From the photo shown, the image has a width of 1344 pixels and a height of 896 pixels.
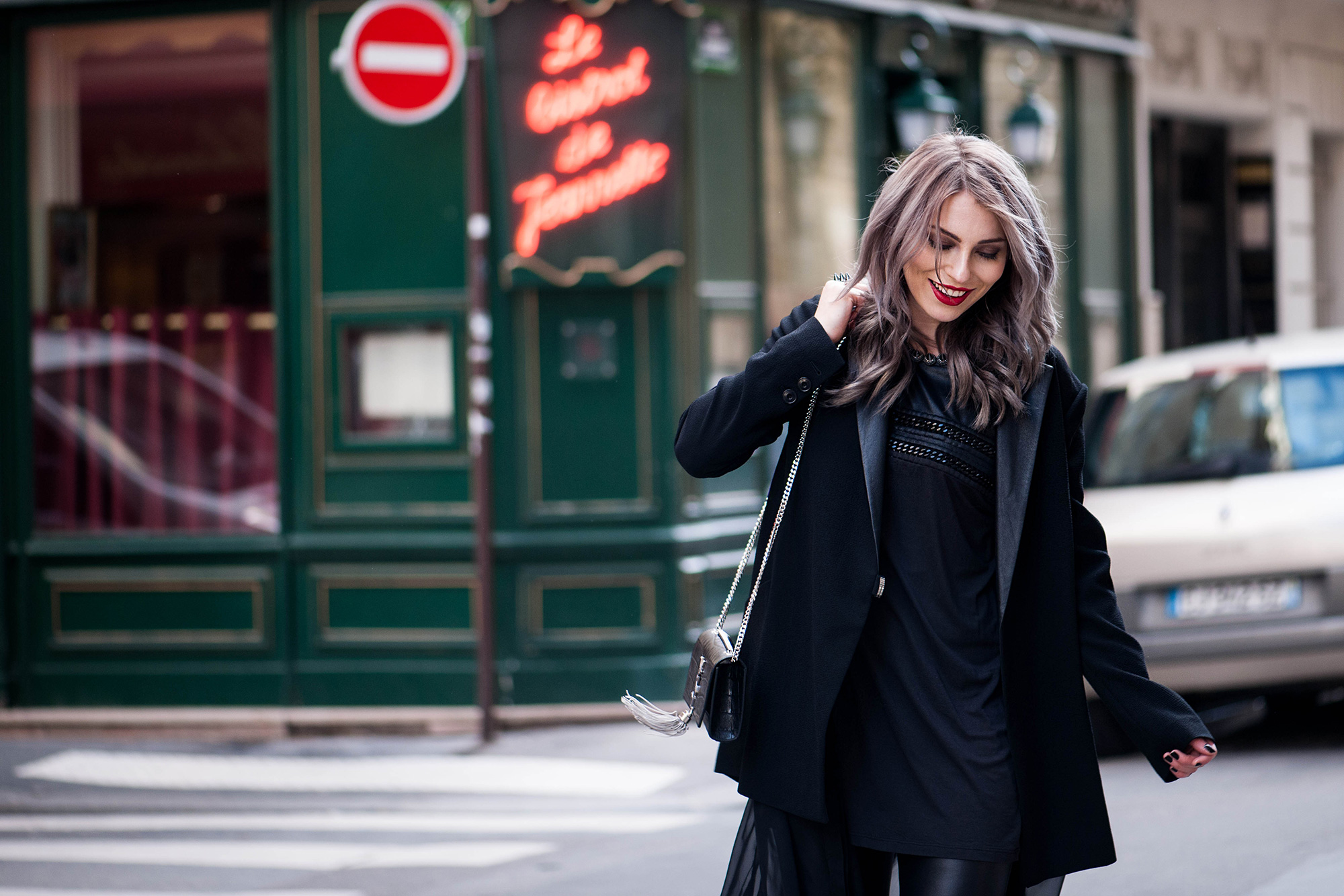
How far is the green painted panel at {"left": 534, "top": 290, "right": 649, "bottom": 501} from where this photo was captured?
27.9 ft

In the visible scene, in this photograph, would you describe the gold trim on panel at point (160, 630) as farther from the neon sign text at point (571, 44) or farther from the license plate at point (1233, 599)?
the license plate at point (1233, 599)

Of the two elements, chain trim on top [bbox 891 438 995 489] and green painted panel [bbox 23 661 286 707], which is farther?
green painted panel [bbox 23 661 286 707]

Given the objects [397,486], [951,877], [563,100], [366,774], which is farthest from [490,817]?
[951,877]

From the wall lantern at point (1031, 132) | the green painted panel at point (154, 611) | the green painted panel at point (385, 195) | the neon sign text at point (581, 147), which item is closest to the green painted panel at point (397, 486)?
the green painted panel at point (154, 611)

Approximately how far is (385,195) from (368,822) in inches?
136

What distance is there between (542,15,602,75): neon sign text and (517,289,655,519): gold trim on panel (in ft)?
3.93

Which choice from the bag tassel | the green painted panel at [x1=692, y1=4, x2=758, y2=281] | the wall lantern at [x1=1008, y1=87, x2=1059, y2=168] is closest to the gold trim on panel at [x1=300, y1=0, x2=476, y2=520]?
the green painted panel at [x1=692, y1=4, x2=758, y2=281]

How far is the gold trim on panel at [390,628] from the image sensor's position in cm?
845

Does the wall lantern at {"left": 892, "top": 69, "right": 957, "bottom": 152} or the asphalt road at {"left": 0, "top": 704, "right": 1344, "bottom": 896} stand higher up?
the wall lantern at {"left": 892, "top": 69, "right": 957, "bottom": 152}

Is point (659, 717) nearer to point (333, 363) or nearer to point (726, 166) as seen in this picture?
point (333, 363)

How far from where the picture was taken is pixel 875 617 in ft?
8.89

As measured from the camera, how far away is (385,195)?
852cm

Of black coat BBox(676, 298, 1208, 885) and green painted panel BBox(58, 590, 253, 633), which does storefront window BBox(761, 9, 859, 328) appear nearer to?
green painted panel BBox(58, 590, 253, 633)

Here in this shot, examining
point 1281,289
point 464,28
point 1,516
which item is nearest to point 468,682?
point 1,516
